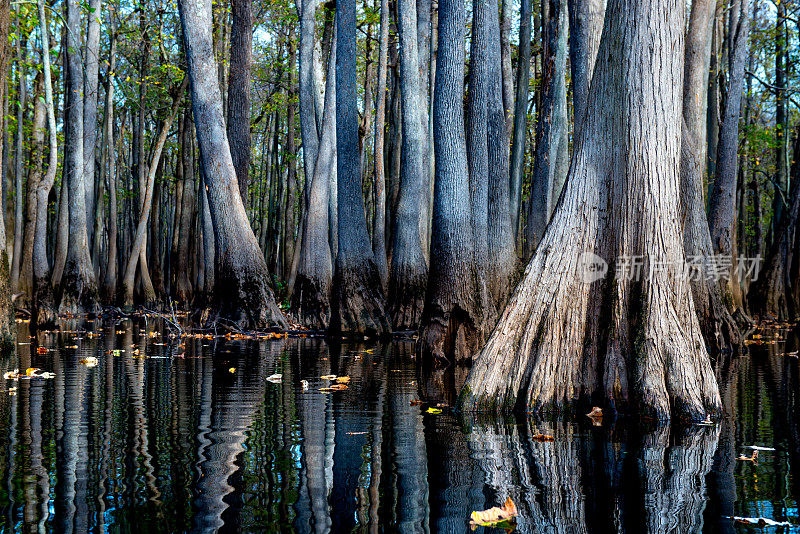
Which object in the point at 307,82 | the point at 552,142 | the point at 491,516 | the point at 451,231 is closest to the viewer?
the point at 491,516

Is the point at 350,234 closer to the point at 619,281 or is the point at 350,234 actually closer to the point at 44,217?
the point at 619,281

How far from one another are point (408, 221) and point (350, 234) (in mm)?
1013

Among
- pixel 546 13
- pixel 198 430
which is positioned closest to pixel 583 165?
pixel 198 430

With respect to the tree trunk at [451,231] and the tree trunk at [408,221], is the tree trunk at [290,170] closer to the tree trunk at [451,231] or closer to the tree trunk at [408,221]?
the tree trunk at [408,221]

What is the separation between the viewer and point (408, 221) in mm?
12484

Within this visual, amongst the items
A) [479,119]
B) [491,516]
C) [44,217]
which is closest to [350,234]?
[479,119]

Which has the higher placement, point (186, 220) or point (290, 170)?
point (290, 170)

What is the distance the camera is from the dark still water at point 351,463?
3029 millimetres

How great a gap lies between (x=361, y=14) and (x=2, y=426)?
58.4 ft

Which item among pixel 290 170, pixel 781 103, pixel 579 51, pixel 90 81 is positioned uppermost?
pixel 781 103

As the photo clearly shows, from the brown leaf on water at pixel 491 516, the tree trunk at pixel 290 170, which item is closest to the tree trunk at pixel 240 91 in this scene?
the tree trunk at pixel 290 170

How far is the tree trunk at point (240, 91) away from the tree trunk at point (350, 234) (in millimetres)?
2087

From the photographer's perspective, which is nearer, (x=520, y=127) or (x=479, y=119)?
(x=479, y=119)

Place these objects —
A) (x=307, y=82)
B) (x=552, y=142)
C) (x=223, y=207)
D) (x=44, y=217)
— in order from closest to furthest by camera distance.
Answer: (x=223, y=207)
(x=552, y=142)
(x=307, y=82)
(x=44, y=217)
